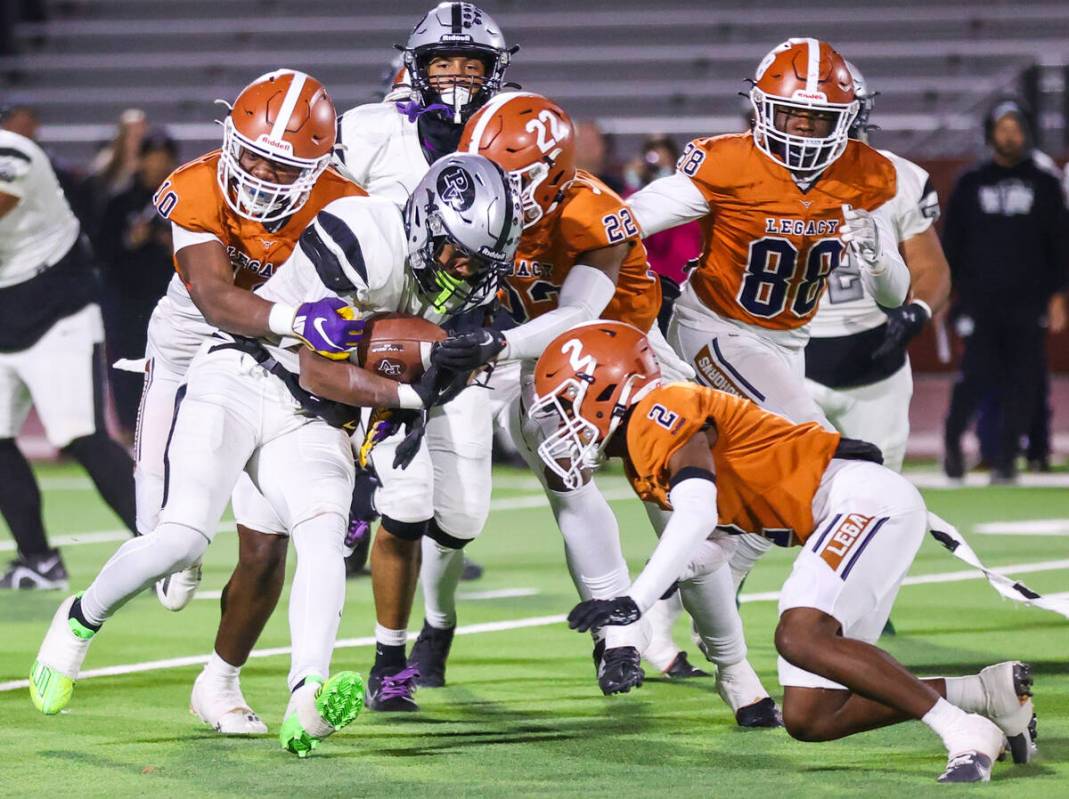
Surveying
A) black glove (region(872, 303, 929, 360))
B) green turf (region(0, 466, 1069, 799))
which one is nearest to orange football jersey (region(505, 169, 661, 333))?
black glove (region(872, 303, 929, 360))

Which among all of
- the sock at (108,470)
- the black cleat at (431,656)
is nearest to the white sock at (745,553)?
the black cleat at (431,656)

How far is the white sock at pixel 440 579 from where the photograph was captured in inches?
218

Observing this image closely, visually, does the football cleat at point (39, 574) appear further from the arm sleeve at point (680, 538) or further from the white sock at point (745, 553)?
the arm sleeve at point (680, 538)

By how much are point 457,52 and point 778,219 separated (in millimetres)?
1048

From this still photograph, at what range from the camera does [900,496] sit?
4484mm

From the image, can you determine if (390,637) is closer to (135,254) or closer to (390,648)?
(390,648)

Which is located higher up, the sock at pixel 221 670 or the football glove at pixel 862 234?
the football glove at pixel 862 234

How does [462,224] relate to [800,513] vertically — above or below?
above

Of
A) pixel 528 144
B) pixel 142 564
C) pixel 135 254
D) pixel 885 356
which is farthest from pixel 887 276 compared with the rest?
pixel 135 254

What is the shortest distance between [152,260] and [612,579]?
20.1ft

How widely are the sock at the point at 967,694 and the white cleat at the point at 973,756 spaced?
0.38ft

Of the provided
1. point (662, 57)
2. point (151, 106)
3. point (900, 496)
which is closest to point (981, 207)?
point (662, 57)

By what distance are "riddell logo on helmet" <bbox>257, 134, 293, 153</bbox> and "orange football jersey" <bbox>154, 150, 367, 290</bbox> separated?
243mm

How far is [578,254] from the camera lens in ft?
17.2
